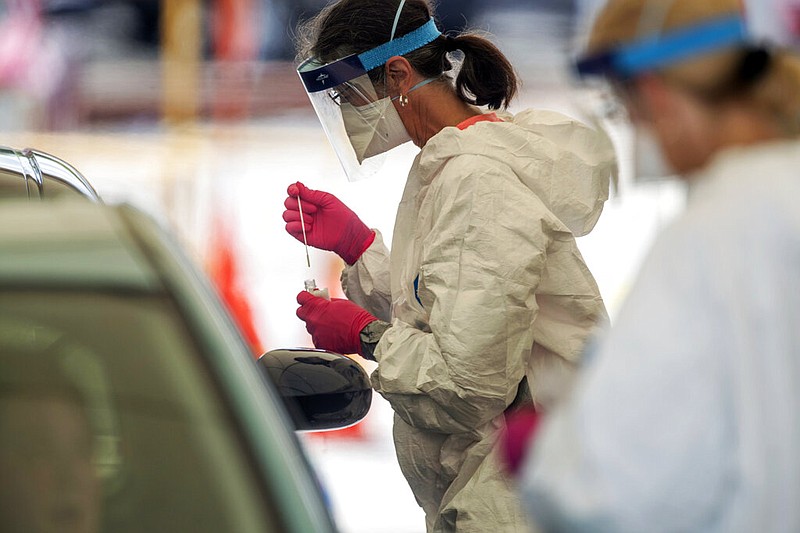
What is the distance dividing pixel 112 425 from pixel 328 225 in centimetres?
159

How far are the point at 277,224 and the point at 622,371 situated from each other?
21.1 feet

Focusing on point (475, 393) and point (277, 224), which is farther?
point (277, 224)

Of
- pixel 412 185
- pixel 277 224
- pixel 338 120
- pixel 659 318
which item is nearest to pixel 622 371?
pixel 659 318

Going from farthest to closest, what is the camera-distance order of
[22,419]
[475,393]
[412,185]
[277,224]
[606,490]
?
1. [277,224]
2. [412,185]
3. [475,393]
4. [22,419]
5. [606,490]

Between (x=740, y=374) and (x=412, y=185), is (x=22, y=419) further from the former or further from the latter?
(x=412, y=185)

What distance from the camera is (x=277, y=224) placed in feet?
24.5

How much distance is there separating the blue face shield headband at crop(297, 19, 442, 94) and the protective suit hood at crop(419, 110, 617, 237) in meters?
0.25

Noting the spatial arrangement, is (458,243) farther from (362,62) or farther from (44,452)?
(44,452)

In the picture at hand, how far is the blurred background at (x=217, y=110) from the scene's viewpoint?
7238 mm

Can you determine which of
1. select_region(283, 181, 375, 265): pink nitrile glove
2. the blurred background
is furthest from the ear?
the blurred background

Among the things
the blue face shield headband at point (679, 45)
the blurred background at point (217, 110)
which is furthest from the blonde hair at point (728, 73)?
the blurred background at point (217, 110)

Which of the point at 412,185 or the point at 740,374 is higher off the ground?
the point at 412,185

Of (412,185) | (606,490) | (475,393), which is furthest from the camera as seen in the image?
(412,185)

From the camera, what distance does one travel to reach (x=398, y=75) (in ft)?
8.50
